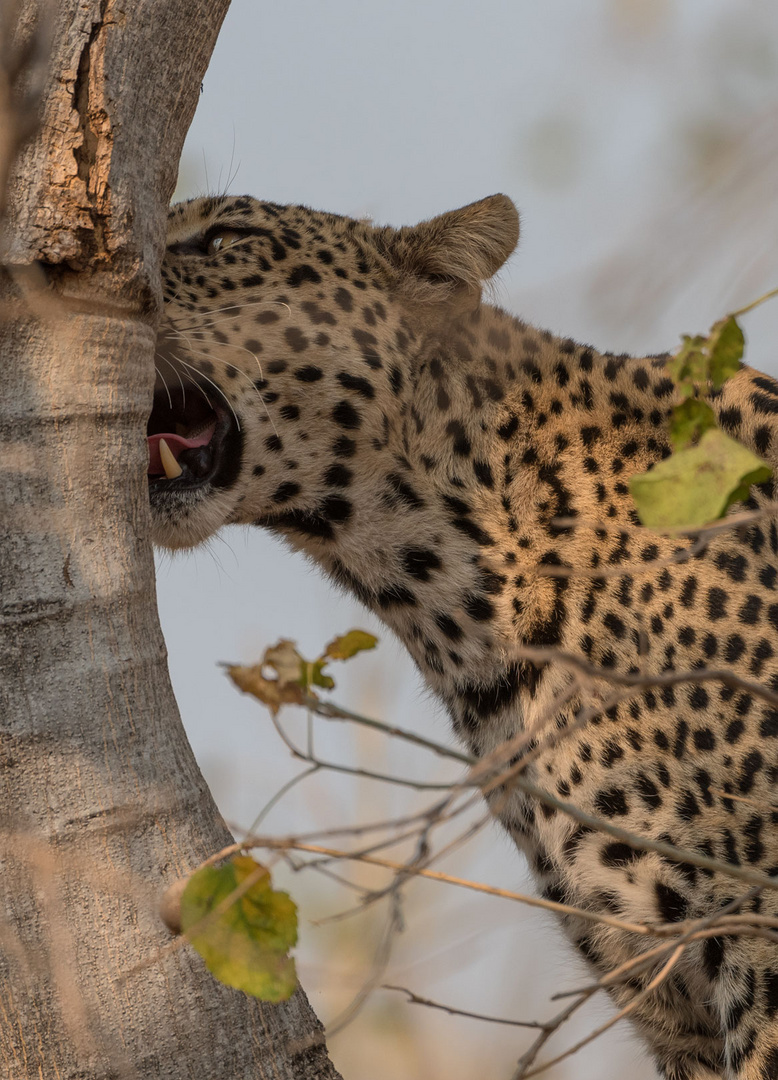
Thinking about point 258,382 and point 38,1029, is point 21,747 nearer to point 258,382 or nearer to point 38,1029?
point 38,1029

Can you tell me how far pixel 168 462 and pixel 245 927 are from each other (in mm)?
2630

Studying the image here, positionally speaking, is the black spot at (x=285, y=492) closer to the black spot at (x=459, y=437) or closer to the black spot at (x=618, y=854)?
the black spot at (x=459, y=437)

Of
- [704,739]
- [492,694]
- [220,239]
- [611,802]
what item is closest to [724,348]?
[704,739]

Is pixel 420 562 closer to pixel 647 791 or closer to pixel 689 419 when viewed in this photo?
pixel 647 791

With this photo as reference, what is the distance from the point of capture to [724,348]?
2145mm

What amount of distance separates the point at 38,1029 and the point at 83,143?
1.96m

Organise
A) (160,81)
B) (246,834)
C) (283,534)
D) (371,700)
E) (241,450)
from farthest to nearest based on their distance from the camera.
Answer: (371,700) < (283,534) < (241,450) < (160,81) < (246,834)

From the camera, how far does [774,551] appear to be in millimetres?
4348

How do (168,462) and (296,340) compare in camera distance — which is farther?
(296,340)

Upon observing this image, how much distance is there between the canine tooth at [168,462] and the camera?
4.47 meters

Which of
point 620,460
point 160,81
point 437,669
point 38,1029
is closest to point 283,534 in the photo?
point 437,669

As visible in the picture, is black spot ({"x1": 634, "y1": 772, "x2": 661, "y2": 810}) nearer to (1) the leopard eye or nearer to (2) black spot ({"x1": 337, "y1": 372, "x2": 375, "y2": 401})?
(2) black spot ({"x1": 337, "y1": 372, "x2": 375, "y2": 401})

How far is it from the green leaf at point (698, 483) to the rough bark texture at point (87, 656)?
1.36 metres

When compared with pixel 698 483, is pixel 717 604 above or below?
below
